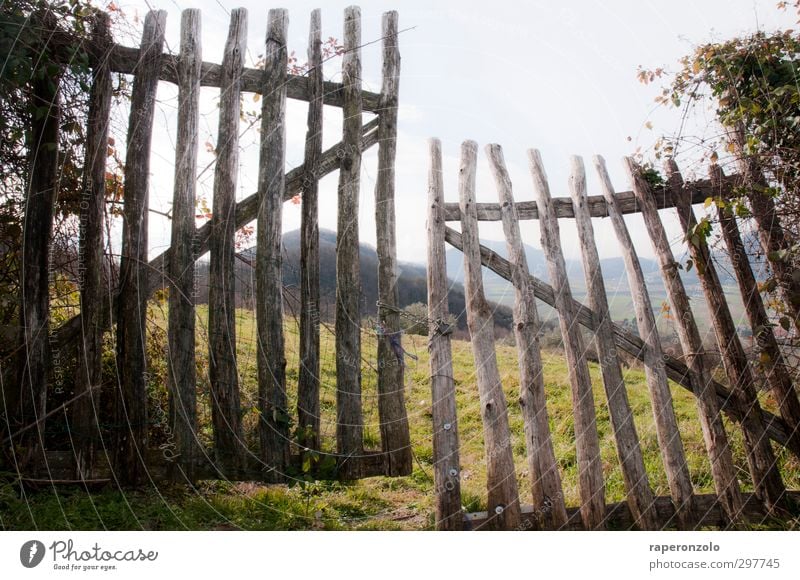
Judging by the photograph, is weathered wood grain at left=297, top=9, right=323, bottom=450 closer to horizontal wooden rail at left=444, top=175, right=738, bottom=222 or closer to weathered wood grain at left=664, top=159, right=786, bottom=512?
horizontal wooden rail at left=444, top=175, right=738, bottom=222

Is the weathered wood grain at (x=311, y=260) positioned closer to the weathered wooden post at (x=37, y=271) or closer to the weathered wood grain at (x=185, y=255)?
the weathered wood grain at (x=185, y=255)

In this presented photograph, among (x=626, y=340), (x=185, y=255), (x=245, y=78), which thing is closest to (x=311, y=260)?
(x=185, y=255)

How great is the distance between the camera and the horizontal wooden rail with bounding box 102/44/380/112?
3.64m

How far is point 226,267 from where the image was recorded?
12.0 feet

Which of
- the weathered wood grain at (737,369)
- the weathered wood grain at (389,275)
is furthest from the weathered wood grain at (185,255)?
the weathered wood grain at (737,369)

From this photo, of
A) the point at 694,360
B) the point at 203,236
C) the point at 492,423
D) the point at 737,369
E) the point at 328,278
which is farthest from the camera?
the point at 737,369

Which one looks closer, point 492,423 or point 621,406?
point 492,423

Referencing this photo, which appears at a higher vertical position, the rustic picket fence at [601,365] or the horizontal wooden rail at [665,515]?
the rustic picket fence at [601,365]

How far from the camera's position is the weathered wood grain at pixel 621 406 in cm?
367

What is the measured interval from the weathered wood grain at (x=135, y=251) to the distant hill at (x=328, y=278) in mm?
352

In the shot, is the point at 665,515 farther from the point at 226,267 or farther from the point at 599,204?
the point at 226,267

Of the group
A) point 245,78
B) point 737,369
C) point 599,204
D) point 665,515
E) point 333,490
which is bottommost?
point 665,515

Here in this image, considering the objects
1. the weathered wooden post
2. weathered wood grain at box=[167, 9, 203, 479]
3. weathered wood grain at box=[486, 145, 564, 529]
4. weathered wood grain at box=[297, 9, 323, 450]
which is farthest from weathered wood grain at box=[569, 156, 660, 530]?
the weathered wooden post

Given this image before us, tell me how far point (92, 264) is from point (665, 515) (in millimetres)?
3507
